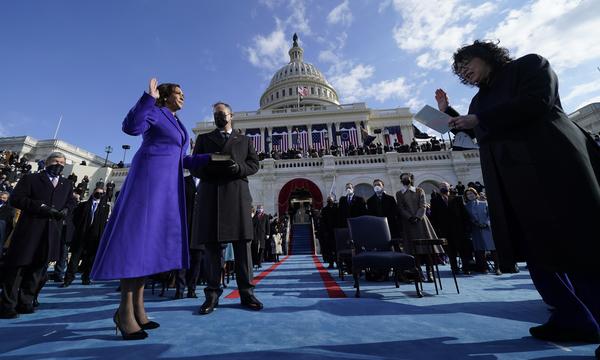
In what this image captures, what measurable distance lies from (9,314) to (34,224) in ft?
3.44

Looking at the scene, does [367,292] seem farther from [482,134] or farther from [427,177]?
[427,177]

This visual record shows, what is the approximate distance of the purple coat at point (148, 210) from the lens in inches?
80.6

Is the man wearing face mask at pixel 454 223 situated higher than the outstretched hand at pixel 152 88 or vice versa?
the outstretched hand at pixel 152 88

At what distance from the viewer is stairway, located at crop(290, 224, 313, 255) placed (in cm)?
1692

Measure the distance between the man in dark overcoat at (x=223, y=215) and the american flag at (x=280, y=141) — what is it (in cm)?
3496

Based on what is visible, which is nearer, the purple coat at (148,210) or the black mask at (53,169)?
the purple coat at (148,210)

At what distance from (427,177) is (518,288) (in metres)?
17.0

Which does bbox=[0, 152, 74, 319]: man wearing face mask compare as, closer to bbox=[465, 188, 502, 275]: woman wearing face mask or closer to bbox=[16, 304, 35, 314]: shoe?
bbox=[16, 304, 35, 314]: shoe

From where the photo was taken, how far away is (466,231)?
6.76 meters

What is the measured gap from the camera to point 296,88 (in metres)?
61.7

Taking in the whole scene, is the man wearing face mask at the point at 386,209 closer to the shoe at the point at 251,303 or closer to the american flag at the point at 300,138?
the shoe at the point at 251,303

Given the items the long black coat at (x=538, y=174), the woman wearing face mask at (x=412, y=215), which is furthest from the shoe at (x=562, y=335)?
the woman wearing face mask at (x=412, y=215)

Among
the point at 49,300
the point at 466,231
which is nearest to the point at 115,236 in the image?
the point at 49,300

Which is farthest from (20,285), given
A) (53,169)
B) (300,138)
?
(300,138)
